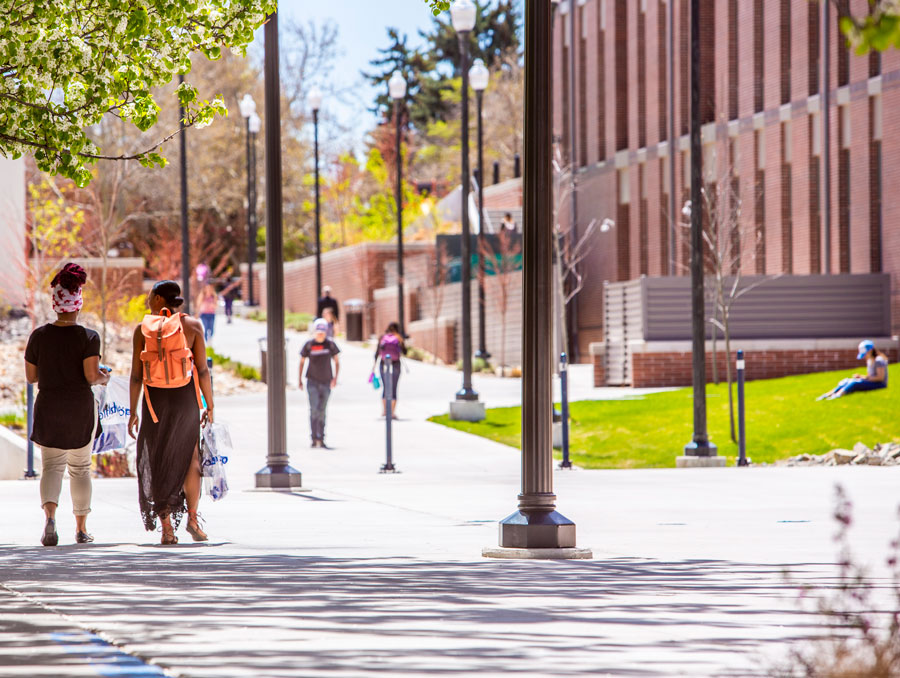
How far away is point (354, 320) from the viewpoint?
48.1 metres

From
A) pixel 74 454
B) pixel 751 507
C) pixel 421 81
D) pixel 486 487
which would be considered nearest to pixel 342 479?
pixel 486 487

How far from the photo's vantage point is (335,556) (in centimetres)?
922

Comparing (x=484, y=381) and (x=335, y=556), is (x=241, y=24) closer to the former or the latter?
(x=335, y=556)

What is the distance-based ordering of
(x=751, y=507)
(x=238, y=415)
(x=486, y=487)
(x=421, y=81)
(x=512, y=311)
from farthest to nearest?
(x=421, y=81) → (x=512, y=311) → (x=238, y=415) → (x=486, y=487) → (x=751, y=507)

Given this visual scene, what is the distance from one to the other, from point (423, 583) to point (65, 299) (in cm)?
330

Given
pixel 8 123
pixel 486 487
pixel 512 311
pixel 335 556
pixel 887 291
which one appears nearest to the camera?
pixel 335 556

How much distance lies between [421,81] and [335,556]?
76098mm

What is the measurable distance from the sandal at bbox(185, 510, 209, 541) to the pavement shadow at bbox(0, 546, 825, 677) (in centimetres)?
57

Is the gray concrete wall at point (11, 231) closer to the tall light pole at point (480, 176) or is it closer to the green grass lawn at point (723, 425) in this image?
the tall light pole at point (480, 176)

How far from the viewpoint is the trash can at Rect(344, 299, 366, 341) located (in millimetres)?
48031

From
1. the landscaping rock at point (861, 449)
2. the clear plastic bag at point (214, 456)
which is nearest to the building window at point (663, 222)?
the landscaping rock at point (861, 449)

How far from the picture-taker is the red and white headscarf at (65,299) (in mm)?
9523

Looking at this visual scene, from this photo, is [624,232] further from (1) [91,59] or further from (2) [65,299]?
(2) [65,299]

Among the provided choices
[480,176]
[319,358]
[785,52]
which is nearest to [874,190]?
[785,52]
